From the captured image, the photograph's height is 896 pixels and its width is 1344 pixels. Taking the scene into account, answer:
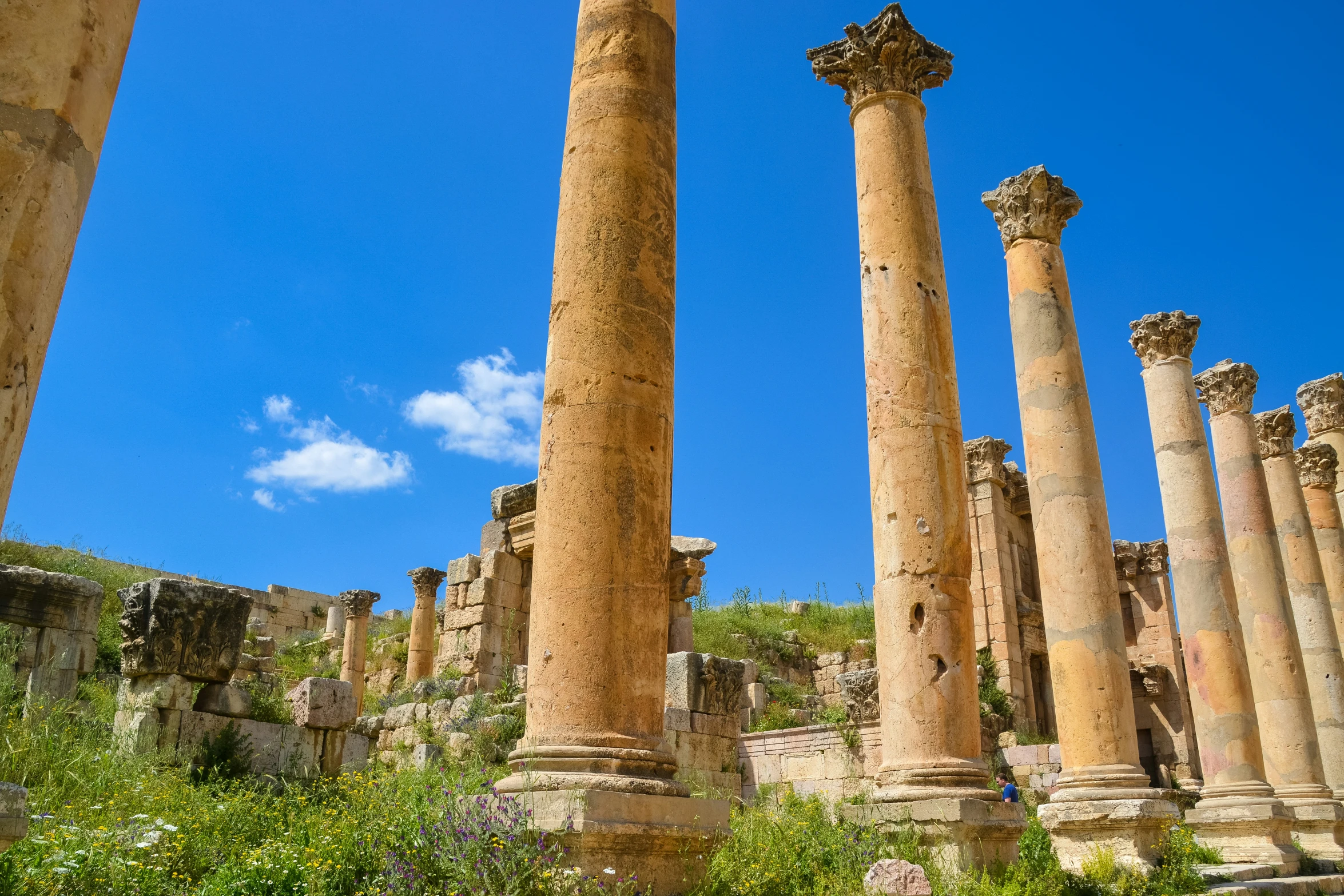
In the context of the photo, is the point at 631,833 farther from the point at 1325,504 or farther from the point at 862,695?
the point at 1325,504

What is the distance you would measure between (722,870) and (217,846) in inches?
146

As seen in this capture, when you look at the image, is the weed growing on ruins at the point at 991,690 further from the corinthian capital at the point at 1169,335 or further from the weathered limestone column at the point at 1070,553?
the weathered limestone column at the point at 1070,553

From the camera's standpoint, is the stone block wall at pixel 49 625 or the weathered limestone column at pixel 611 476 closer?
the weathered limestone column at pixel 611 476

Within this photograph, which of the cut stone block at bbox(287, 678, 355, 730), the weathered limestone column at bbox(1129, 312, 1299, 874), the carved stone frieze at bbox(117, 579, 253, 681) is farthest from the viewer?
Result: the weathered limestone column at bbox(1129, 312, 1299, 874)

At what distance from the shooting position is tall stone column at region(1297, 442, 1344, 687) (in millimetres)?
19750

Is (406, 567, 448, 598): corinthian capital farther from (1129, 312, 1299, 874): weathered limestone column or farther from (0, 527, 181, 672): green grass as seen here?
(1129, 312, 1299, 874): weathered limestone column

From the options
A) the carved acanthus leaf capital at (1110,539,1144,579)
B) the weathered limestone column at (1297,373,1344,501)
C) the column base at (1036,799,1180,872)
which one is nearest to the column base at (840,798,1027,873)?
the column base at (1036,799,1180,872)

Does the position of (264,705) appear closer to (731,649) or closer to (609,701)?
(609,701)

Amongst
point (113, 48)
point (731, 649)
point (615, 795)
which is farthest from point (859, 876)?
point (731, 649)

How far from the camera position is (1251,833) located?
13805mm

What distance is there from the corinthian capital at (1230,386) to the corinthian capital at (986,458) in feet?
28.1

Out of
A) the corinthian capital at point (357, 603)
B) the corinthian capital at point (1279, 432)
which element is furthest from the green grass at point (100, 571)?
the corinthian capital at point (1279, 432)

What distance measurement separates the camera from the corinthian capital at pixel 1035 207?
45.5 feet

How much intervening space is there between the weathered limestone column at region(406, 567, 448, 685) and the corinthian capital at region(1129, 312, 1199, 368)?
17297 millimetres
